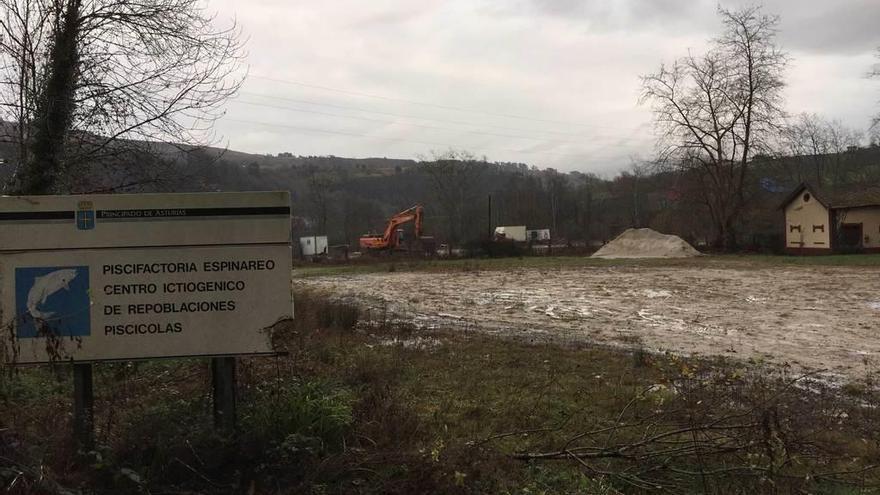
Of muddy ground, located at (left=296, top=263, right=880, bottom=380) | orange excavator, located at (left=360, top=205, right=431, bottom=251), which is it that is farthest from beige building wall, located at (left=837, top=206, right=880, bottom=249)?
orange excavator, located at (left=360, top=205, right=431, bottom=251)

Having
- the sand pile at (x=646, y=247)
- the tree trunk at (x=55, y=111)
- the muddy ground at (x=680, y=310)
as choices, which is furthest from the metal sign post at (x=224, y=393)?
the sand pile at (x=646, y=247)

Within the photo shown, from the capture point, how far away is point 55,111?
29.7 feet

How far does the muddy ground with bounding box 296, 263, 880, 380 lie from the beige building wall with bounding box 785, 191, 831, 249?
82.4 feet

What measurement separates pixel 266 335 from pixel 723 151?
5864 cm

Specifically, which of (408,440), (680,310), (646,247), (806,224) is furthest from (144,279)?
(806,224)

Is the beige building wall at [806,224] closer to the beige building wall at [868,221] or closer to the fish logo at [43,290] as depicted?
the beige building wall at [868,221]

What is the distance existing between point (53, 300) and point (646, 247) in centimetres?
5508

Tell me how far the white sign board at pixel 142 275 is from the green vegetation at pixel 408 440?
0.55 m

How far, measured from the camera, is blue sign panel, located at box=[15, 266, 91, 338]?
4398 mm

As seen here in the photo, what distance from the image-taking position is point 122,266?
14.8ft

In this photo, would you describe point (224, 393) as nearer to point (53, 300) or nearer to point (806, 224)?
point (53, 300)

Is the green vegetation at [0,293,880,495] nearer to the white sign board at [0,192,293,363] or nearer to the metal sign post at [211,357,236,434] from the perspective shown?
the metal sign post at [211,357,236,434]

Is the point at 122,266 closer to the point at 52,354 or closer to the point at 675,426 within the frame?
the point at 52,354

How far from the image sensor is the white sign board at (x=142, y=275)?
4.41 m
